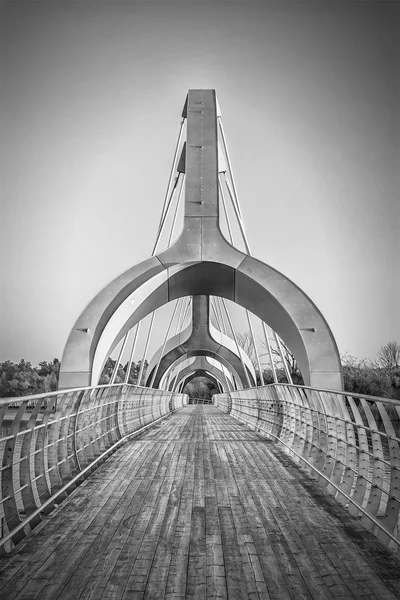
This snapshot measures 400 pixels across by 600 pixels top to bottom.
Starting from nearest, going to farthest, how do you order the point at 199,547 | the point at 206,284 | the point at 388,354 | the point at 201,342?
the point at 199,547, the point at 206,284, the point at 201,342, the point at 388,354

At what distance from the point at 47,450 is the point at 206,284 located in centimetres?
1272

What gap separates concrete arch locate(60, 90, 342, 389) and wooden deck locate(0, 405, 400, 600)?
8.40 meters

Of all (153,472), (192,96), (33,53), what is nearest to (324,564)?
(153,472)

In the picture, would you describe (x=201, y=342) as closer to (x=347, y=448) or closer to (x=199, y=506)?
(x=347, y=448)

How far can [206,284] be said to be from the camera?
61.1ft

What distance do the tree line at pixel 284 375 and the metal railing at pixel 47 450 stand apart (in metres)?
20.3

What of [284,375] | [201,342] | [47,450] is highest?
[201,342]

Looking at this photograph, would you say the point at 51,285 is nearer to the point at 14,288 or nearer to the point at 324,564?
the point at 14,288

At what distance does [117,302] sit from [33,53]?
2972 centimetres

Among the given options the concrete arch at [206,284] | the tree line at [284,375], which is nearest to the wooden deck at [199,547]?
the concrete arch at [206,284]

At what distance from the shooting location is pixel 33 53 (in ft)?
124

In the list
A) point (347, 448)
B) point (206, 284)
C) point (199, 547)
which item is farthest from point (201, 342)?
point (199, 547)

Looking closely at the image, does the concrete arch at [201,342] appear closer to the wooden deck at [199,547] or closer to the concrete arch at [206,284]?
the concrete arch at [206,284]

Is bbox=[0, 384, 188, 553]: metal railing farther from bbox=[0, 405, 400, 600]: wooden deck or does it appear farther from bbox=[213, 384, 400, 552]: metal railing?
bbox=[213, 384, 400, 552]: metal railing
